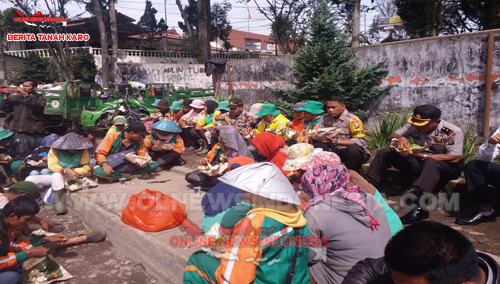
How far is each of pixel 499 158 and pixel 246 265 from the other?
3885 millimetres

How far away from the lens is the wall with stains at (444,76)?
18.2 feet

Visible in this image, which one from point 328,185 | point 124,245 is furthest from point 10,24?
point 328,185

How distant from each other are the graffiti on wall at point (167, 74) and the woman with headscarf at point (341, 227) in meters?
13.4

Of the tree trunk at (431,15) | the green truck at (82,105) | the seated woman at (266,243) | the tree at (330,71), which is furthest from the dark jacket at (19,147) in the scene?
the tree trunk at (431,15)

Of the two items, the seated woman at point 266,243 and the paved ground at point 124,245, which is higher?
the seated woman at point 266,243

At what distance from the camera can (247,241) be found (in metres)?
2.04

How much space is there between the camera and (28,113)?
6.55 metres

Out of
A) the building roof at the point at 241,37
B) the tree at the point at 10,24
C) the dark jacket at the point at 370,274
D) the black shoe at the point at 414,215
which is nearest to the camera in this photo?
the dark jacket at the point at 370,274

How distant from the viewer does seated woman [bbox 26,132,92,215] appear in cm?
491

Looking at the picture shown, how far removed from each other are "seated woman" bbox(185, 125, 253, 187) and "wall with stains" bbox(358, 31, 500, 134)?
3342 mm

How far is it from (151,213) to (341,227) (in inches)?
85.3

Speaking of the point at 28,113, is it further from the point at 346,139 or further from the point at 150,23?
the point at 150,23

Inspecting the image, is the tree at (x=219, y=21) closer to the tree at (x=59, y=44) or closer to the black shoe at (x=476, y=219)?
the tree at (x=59, y=44)

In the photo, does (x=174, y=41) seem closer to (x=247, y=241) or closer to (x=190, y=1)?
(x=190, y=1)
